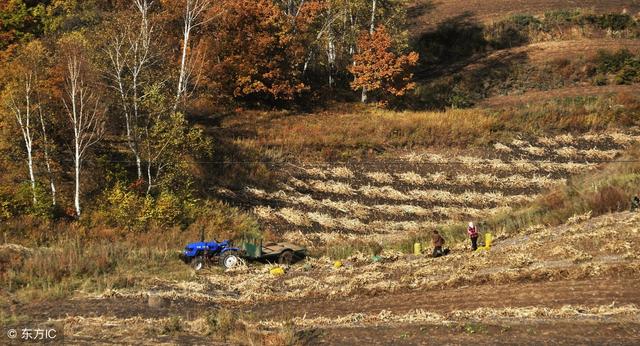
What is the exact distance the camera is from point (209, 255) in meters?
25.4

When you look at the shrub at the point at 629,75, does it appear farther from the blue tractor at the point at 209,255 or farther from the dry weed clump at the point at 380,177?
the blue tractor at the point at 209,255

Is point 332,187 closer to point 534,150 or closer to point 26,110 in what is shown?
point 534,150

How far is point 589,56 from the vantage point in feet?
201

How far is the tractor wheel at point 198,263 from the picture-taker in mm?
24984

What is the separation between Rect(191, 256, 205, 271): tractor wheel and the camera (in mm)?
24984

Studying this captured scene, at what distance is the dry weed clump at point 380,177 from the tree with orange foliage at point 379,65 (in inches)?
568

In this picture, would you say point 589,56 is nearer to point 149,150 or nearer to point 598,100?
point 598,100

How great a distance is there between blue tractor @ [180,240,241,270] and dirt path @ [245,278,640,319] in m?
5.11

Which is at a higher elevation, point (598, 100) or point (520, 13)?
point (520, 13)

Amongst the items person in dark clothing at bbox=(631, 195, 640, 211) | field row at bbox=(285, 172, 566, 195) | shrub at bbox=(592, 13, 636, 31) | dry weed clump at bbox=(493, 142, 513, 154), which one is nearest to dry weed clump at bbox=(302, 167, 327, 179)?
field row at bbox=(285, 172, 566, 195)

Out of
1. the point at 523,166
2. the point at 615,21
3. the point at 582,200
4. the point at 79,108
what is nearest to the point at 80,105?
the point at 79,108

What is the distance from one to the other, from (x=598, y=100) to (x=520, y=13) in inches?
1099

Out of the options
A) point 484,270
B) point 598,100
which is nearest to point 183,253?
point 484,270

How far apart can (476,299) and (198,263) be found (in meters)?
10.9
